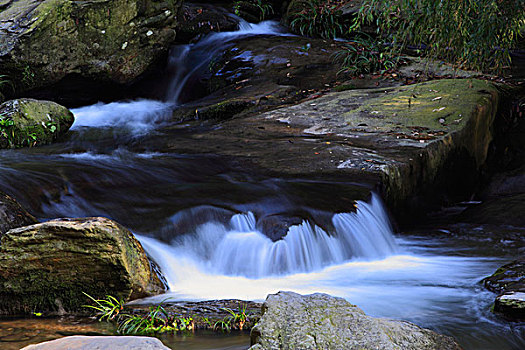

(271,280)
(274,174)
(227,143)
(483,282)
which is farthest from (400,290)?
(227,143)

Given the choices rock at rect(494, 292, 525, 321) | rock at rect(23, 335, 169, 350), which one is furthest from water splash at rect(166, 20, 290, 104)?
rock at rect(23, 335, 169, 350)

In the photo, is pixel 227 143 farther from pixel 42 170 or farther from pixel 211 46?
pixel 211 46

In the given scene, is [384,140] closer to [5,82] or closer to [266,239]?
[266,239]

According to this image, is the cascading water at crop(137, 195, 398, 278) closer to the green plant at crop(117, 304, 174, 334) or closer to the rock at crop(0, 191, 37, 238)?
the green plant at crop(117, 304, 174, 334)

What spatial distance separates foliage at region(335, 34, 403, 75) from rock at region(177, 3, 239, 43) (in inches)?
121

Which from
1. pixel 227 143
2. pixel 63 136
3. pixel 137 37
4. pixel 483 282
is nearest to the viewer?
pixel 483 282

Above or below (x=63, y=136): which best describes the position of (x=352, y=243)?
below

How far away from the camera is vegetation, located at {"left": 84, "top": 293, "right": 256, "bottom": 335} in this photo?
Answer: 3.05 meters

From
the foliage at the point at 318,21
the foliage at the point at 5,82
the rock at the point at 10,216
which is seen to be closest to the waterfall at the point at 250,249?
the rock at the point at 10,216

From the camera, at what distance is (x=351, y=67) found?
395 inches

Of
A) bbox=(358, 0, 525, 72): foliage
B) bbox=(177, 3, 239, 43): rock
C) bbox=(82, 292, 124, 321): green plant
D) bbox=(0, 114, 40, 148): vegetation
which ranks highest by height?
bbox=(177, 3, 239, 43): rock

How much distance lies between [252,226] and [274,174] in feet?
3.80

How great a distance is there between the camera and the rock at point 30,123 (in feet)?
24.4

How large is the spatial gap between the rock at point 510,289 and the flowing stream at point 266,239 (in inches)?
3.4
